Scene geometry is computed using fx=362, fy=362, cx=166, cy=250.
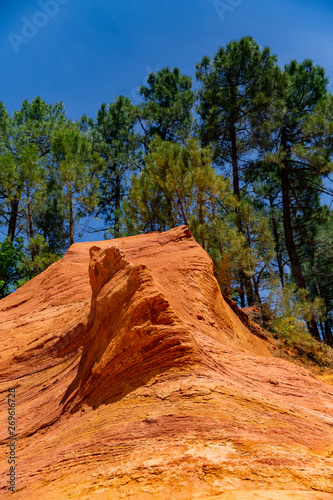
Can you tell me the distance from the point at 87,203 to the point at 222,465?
55.7 ft

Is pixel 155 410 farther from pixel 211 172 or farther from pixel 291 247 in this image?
pixel 291 247

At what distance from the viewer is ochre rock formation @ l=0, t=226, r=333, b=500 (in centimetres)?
254

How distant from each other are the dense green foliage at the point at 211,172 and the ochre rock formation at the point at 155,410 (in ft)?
23.4

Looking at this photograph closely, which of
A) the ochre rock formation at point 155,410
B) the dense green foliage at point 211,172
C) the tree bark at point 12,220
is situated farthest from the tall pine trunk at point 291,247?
the tree bark at point 12,220

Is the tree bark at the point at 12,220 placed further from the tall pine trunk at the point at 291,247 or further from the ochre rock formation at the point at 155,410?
the ochre rock formation at the point at 155,410

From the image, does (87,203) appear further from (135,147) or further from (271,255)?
(271,255)

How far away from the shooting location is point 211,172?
12.9 meters

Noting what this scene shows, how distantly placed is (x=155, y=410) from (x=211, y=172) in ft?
34.9

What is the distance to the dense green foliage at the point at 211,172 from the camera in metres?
13.2

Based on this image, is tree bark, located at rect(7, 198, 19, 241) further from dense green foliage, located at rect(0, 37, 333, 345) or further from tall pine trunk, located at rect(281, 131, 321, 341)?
tall pine trunk, located at rect(281, 131, 321, 341)

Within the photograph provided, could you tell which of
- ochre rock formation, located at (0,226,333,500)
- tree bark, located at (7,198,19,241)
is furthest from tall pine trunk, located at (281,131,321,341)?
tree bark, located at (7,198,19,241)

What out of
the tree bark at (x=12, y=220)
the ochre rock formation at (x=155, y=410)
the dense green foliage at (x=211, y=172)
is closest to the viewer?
the ochre rock formation at (x=155, y=410)

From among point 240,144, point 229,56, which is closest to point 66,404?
point 240,144

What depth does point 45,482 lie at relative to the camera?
2.97 metres
